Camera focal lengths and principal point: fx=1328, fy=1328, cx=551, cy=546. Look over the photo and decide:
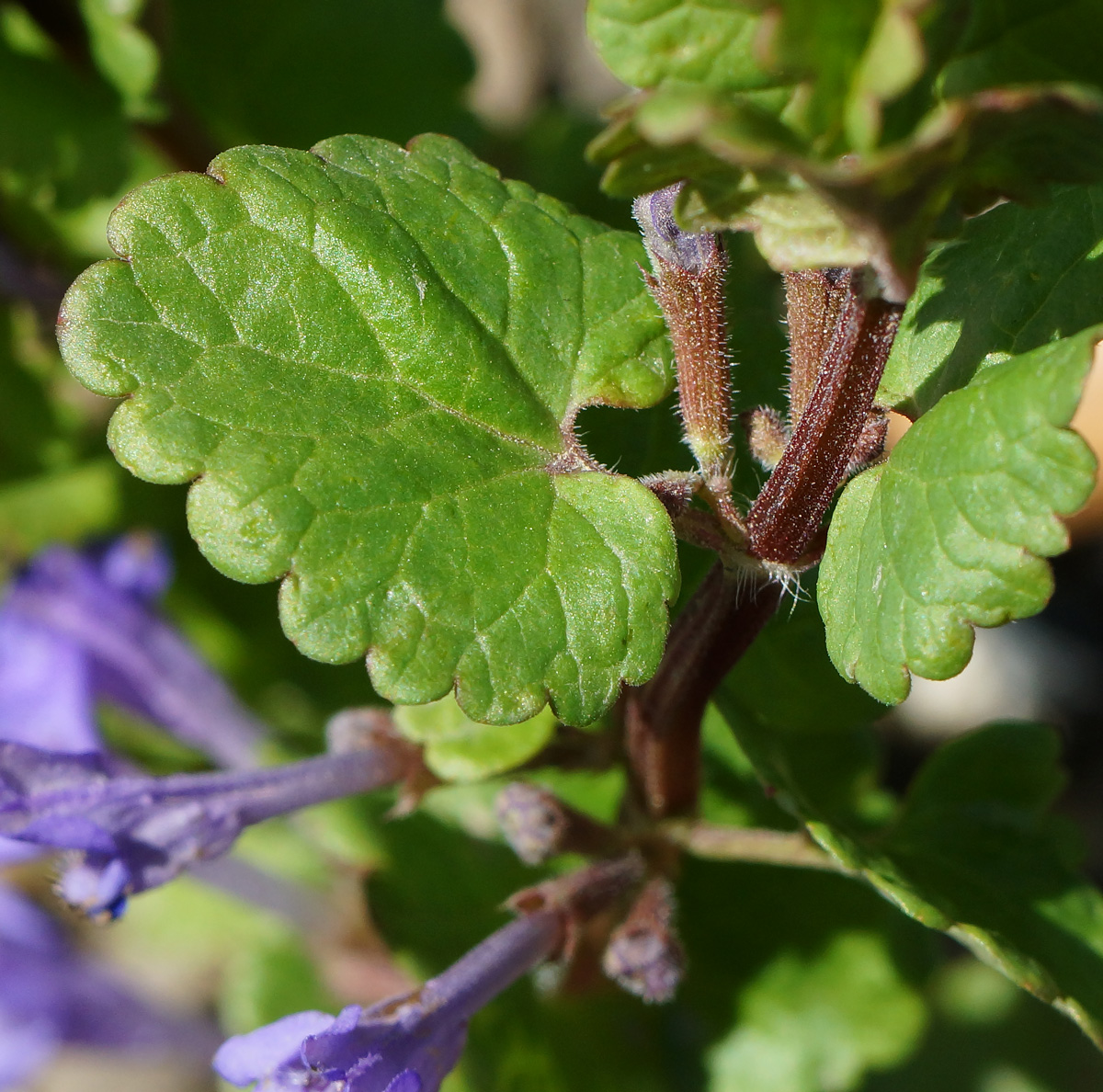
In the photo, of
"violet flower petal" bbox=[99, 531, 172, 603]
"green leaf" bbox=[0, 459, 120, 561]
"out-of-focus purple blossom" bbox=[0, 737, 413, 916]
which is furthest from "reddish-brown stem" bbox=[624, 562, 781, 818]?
"green leaf" bbox=[0, 459, 120, 561]

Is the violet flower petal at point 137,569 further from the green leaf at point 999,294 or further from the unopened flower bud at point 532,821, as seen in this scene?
the green leaf at point 999,294

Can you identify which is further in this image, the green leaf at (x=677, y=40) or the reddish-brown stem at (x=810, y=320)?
the reddish-brown stem at (x=810, y=320)

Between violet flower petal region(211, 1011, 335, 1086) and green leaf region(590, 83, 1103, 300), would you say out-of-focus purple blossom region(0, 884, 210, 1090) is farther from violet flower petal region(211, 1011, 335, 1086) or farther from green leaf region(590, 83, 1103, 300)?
green leaf region(590, 83, 1103, 300)

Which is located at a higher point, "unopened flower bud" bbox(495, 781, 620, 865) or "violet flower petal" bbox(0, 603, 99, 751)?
"unopened flower bud" bbox(495, 781, 620, 865)

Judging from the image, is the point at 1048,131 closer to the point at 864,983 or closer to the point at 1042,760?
the point at 1042,760

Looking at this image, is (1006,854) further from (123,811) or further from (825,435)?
(123,811)

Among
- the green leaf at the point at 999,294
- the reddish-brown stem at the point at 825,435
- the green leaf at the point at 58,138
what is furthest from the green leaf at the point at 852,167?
the green leaf at the point at 58,138

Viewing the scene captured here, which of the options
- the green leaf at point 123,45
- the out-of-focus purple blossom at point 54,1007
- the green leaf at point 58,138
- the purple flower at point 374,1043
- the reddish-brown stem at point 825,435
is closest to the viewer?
the reddish-brown stem at point 825,435
